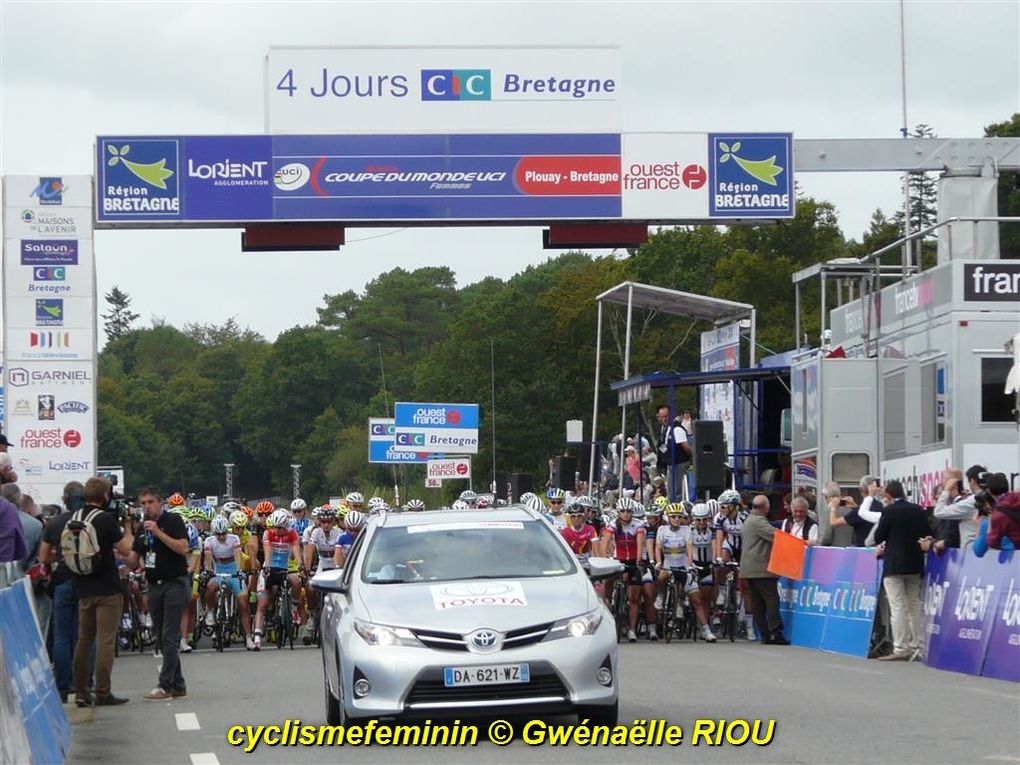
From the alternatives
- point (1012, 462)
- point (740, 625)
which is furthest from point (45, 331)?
point (1012, 462)

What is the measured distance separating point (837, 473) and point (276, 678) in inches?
307

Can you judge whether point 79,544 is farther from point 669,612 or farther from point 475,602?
point 669,612

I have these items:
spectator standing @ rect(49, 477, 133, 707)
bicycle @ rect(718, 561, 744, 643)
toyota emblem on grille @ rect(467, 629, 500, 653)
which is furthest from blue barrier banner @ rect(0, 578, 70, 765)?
bicycle @ rect(718, 561, 744, 643)

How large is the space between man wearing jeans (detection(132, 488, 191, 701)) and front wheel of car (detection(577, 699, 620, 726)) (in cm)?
524

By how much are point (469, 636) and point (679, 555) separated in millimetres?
13882

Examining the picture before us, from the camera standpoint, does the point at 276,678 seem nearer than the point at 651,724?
No

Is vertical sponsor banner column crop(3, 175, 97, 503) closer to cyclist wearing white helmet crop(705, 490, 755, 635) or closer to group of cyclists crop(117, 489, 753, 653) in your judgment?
group of cyclists crop(117, 489, 753, 653)

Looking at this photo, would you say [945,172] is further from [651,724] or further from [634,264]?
[634,264]

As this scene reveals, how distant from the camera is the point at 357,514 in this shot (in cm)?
2630

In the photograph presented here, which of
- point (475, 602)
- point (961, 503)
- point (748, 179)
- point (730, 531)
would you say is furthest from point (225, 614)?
point (475, 602)

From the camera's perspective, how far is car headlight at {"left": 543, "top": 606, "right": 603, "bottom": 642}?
12.0 metres

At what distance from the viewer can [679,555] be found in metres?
25.6

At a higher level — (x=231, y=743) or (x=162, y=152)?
(x=162, y=152)

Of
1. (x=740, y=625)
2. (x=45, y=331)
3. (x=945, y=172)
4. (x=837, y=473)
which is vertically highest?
(x=945, y=172)
